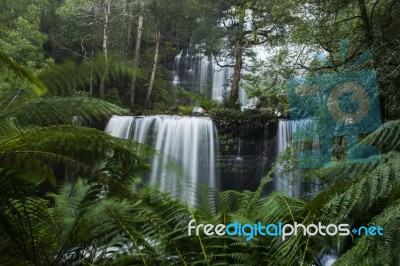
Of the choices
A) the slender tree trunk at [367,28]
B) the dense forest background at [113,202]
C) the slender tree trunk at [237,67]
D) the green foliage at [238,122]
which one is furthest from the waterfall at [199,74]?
the dense forest background at [113,202]

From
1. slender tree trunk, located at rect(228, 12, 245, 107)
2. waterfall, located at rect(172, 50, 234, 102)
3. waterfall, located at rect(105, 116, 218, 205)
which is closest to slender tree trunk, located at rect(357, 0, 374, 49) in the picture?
waterfall, located at rect(105, 116, 218, 205)

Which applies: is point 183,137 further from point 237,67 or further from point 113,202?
point 113,202

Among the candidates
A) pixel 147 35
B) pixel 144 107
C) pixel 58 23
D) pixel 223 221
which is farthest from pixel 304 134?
pixel 58 23

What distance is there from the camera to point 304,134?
14.7 ft

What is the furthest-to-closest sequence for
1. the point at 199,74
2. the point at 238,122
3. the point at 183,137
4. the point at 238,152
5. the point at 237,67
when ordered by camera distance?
the point at 199,74, the point at 237,67, the point at 183,137, the point at 238,122, the point at 238,152

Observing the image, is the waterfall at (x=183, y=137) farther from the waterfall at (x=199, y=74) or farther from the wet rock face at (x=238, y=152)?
the waterfall at (x=199, y=74)

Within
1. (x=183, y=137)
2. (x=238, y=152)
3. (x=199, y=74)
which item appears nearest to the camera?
(x=238, y=152)

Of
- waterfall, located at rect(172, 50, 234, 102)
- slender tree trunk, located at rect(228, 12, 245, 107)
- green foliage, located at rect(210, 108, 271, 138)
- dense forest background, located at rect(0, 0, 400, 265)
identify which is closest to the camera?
dense forest background, located at rect(0, 0, 400, 265)

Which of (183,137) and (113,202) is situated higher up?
(183,137)

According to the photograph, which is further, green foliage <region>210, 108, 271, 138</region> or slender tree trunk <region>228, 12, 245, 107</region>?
slender tree trunk <region>228, 12, 245, 107</region>

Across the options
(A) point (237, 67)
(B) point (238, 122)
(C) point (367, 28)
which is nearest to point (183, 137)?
(B) point (238, 122)

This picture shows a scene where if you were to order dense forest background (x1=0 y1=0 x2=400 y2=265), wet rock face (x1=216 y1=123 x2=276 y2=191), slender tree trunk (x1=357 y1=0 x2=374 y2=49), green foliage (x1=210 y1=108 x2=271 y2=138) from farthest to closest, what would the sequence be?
green foliage (x1=210 y1=108 x2=271 y2=138) → wet rock face (x1=216 y1=123 x2=276 y2=191) → slender tree trunk (x1=357 y1=0 x2=374 y2=49) → dense forest background (x1=0 y1=0 x2=400 y2=265)

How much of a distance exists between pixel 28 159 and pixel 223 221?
67 centimetres

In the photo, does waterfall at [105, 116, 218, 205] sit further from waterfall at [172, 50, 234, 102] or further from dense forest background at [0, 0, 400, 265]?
dense forest background at [0, 0, 400, 265]
